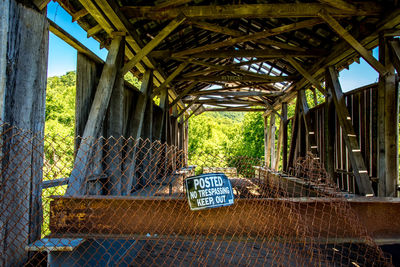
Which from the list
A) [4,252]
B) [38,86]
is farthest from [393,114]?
[4,252]

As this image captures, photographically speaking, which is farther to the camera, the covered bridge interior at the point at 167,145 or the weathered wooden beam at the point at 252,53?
Result: the weathered wooden beam at the point at 252,53

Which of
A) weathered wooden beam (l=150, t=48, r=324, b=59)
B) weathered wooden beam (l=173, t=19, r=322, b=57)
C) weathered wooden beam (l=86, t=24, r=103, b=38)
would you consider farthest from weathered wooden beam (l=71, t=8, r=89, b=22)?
weathered wooden beam (l=173, t=19, r=322, b=57)

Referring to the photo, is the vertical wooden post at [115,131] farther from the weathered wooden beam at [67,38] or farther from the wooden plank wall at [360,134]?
the wooden plank wall at [360,134]

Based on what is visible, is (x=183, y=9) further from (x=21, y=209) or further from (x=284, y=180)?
(x=284, y=180)

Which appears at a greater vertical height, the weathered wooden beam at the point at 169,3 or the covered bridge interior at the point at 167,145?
the weathered wooden beam at the point at 169,3

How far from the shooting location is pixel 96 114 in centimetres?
424

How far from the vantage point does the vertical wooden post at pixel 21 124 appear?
108 inches

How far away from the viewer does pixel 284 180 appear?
28.3 feet

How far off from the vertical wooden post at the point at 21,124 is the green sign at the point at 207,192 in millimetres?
1912

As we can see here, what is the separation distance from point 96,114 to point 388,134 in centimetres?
516

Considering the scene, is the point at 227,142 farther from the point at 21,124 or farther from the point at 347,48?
the point at 21,124

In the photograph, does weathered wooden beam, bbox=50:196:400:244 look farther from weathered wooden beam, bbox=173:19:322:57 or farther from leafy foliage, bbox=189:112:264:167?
leafy foliage, bbox=189:112:264:167

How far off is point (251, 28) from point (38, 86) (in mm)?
6463

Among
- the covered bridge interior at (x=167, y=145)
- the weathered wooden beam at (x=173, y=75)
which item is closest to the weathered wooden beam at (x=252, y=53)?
the covered bridge interior at (x=167, y=145)
